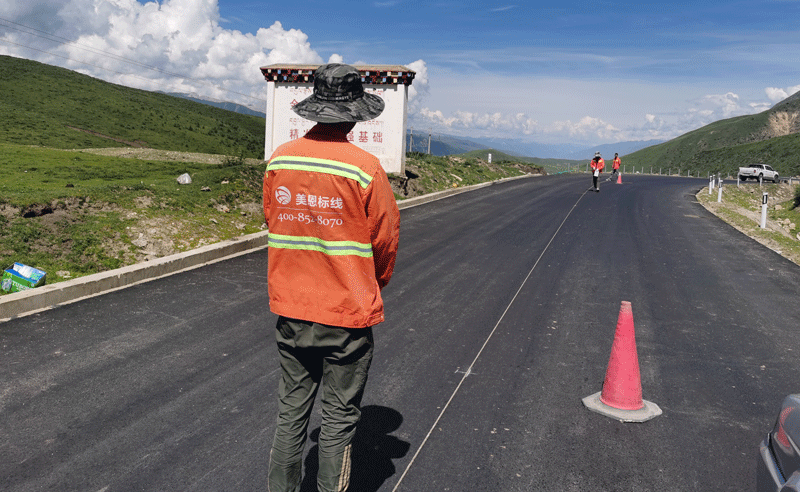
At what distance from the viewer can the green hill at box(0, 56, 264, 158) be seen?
5809 centimetres

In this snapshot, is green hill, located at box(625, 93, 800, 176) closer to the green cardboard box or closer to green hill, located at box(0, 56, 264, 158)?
green hill, located at box(0, 56, 264, 158)

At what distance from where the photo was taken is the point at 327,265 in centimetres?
286

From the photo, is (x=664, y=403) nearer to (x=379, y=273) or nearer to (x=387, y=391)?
(x=387, y=391)

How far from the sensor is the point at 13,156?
17.2 meters

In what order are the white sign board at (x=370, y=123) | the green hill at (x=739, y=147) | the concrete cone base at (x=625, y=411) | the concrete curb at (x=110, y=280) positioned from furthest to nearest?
the green hill at (x=739, y=147) → the white sign board at (x=370, y=123) → the concrete curb at (x=110, y=280) → the concrete cone base at (x=625, y=411)

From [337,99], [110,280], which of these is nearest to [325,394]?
[337,99]

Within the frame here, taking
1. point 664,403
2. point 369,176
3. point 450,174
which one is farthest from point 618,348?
point 450,174

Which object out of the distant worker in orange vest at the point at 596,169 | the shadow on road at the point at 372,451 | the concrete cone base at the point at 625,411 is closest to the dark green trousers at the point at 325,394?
the shadow on road at the point at 372,451

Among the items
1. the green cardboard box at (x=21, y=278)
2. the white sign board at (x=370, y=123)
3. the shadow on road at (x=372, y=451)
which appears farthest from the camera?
the white sign board at (x=370, y=123)

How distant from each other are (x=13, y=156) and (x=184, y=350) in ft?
50.4

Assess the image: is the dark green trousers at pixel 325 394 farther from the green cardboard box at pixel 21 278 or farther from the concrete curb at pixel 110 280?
the green cardboard box at pixel 21 278

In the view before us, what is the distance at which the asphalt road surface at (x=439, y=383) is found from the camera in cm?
362

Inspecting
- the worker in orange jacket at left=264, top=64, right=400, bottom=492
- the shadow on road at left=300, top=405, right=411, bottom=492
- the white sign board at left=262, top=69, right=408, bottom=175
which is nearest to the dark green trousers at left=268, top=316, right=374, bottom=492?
the worker in orange jacket at left=264, top=64, right=400, bottom=492

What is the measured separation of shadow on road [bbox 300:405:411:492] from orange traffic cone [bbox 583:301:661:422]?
1.61 metres
